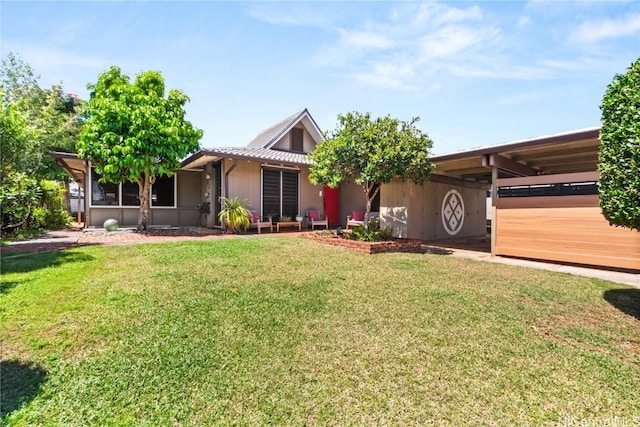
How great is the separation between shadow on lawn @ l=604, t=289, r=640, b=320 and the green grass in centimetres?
3

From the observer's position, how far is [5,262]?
575 centimetres

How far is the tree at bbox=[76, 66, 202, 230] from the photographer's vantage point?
1003 centimetres

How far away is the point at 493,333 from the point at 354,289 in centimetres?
195

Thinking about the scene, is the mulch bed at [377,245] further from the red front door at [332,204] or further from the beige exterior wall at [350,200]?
the red front door at [332,204]

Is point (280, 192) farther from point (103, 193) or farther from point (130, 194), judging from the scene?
point (103, 193)

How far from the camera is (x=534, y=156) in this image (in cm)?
836

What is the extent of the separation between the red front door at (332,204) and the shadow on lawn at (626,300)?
1060cm

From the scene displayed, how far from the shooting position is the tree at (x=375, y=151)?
307 inches

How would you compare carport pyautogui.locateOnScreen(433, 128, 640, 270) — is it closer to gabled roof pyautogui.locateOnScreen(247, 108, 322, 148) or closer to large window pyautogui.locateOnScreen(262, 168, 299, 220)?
large window pyautogui.locateOnScreen(262, 168, 299, 220)

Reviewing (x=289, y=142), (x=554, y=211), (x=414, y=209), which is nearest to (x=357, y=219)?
(x=414, y=209)

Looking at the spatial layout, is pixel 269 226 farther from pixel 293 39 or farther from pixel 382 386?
pixel 382 386

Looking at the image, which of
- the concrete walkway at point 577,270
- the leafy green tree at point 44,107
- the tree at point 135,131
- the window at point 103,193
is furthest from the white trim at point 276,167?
the leafy green tree at point 44,107

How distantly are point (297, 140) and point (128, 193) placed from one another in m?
8.77

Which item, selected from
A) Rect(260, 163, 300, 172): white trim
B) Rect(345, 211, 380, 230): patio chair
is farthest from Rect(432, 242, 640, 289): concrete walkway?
Rect(260, 163, 300, 172): white trim
